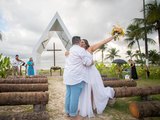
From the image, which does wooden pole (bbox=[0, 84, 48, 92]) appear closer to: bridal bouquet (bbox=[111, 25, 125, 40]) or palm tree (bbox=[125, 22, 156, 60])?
bridal bouquet (bbox=[111, 25, 125, 40])

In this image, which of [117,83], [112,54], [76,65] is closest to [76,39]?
[76,65]

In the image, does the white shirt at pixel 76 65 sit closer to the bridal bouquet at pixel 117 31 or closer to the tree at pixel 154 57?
the bridal bouquet at pixel 117 31

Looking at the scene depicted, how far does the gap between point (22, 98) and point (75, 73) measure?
1457 millimetres

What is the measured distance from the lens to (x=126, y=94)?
19.4ft

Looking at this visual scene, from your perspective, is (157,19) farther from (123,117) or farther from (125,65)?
(123,117)

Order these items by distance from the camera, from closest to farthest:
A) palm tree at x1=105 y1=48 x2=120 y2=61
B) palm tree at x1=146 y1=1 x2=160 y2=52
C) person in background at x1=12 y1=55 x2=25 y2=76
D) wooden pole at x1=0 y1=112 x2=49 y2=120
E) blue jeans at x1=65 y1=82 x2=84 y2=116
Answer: wooden pole at x1=0 y1=112 x2=49 y2=120 < blue jeans at x1=65 y1=82 x2=84 y2=116 < person in background at x1=12 y1=55 x2=25 y2=76 < palm tree at x1=146 y1=1 x2=160 y2=52 < palm tree at x1=105 y1=48 x2=120 y2=61

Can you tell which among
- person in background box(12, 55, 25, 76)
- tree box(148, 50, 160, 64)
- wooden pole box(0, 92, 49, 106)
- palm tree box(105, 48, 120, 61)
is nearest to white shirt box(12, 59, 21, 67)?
person in background box(12, 55, 25, 76)

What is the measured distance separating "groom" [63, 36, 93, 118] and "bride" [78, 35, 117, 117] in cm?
18

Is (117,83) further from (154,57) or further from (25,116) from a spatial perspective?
Answer: (154,57)

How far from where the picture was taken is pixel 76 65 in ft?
14.3

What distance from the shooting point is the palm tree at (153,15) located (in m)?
18.4

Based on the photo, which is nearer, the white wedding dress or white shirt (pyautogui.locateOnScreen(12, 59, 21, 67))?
the white wedding dress

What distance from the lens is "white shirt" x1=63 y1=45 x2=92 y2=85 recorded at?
4266 millimetres

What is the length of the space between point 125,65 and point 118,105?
1205 cm
